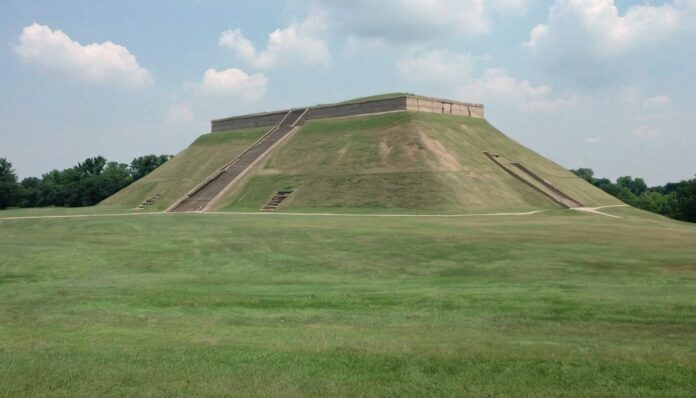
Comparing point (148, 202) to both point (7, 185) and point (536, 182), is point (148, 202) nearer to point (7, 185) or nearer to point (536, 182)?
point (7, 185)

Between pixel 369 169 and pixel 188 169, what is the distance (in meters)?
25.8

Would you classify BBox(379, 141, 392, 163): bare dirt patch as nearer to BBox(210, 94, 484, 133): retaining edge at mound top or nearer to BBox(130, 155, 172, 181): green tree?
BBox(210, 94, 484, 133): retaining edge at mound top

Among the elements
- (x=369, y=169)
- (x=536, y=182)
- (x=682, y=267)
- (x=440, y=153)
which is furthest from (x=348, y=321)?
(x=536, y=182)

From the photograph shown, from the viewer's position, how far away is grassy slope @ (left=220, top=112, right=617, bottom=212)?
43.8 m

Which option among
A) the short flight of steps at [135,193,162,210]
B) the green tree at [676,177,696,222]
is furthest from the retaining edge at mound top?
the green tree at [676,177,696,222]

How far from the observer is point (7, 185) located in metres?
72.3

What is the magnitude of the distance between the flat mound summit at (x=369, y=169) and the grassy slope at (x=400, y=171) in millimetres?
116

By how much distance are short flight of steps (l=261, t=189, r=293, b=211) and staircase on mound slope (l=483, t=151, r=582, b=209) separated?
20849 mm

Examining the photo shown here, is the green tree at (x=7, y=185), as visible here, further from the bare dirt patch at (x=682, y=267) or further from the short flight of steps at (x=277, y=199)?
the bare dirt patch at (x=682, y=267)

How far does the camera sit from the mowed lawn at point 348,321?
6.07m

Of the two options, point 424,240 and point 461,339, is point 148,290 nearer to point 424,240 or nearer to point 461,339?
point 461,339

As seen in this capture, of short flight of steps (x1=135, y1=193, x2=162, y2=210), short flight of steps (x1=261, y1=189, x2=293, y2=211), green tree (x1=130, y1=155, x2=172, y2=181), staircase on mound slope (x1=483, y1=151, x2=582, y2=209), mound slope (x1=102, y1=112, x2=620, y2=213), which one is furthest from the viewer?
green tree (x1=130, y1=155, x2=172, y2=181)

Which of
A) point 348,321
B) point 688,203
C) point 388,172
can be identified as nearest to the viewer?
point 348,321

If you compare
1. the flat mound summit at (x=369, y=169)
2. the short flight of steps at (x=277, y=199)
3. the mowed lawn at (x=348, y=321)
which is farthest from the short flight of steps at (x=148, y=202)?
the mowed lawn at (x=348, y=321)
